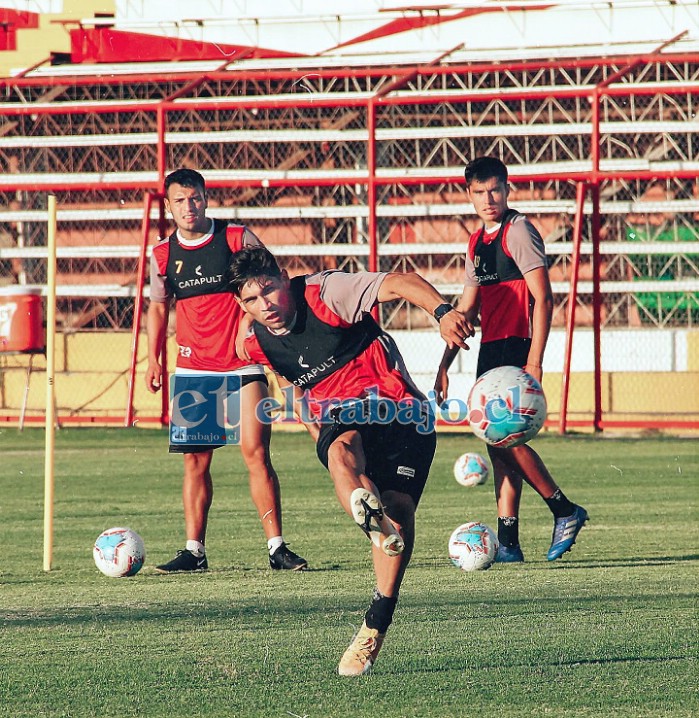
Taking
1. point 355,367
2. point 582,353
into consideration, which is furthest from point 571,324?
point 355,367


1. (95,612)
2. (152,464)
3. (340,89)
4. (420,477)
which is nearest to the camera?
(420,477)

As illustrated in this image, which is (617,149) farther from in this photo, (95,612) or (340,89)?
(95,612)

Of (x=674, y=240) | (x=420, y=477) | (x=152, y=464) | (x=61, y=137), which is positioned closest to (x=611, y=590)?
(x=420, y=477)

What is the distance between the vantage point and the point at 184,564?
779cm

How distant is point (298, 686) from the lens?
199 inches

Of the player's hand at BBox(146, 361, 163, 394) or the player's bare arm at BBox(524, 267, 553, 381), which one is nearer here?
the player's bare arm at BBox(524, 267, 553, 381)

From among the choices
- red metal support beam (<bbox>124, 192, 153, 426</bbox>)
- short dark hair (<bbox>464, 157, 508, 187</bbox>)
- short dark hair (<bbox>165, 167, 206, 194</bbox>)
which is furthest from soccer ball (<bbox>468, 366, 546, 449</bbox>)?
red metal support beam (<bbox>124, 192, 153, 426</bbox>)

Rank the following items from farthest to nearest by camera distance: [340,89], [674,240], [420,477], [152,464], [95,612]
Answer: [340,89]
[674,240]
[152,464]
[95,612]
[420,477]

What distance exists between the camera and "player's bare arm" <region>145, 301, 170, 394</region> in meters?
8.22

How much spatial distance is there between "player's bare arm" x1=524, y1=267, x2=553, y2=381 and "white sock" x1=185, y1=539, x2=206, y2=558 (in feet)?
6.66

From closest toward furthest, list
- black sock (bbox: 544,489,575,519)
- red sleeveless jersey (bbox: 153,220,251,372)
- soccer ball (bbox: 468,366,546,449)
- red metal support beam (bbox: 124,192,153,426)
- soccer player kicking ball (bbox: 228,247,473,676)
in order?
soccer player kicking ball (bbox: 228,247,473,676), soccer ball (bbox: 468,366,546,449), black sock (bbox: 544,489,575,519), red sleeveless jersey (bbox: 153,220,251,372), red metal support beam (bbox: 124,192,153,426)

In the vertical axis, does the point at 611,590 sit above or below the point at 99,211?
below

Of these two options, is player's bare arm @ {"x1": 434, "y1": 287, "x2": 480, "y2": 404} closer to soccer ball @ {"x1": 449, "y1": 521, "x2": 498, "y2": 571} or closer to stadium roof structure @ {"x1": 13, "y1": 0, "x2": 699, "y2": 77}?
soccer ball @ {"x1": 449, "y1": 521, "x2": 498, "y2": 571}

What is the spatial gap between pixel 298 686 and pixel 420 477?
115 cm
